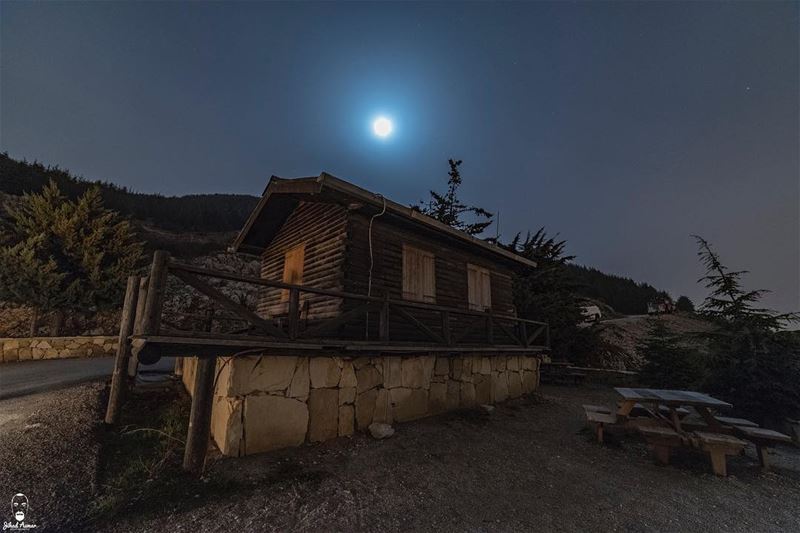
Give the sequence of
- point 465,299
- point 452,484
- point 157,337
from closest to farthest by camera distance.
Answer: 1. point 157,337
2. point 452,484
3. point 465,299

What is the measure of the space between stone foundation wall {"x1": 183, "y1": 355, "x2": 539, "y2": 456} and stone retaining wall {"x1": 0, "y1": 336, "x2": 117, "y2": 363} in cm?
791

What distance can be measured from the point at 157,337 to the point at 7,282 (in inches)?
579

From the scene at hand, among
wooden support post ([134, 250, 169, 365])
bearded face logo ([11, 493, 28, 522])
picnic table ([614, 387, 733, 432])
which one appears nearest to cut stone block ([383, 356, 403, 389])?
wooden support post ([134, 250, 169, 365])

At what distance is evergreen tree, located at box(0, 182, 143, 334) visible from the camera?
12797 millimetres

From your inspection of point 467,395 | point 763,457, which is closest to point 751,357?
point 763,457

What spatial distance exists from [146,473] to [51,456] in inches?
62.3

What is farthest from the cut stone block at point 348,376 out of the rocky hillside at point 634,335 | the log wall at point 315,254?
Result: the rocky hillside at point 634,335

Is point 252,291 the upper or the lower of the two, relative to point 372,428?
upper

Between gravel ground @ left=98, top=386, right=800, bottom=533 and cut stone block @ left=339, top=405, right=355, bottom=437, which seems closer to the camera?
gravel ground @ left=98, top=386, right=800, bottom=533

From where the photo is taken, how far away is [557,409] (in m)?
9.73

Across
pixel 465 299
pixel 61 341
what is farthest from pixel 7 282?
pixel 465 299

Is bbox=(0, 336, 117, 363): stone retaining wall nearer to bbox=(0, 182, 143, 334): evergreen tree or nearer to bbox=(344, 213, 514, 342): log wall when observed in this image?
bbox=(0, 182, 143, 334): evergreen tree

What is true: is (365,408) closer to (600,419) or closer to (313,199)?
(600,419)

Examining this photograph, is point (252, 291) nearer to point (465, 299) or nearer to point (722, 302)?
point (465, 299)
